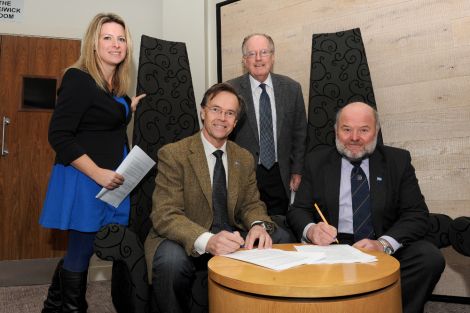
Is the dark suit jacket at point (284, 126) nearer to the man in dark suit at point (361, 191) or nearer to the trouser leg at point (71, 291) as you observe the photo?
the man in dark suit at point (361, 191)

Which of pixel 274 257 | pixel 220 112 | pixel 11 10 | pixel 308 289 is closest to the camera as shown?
pixel 308 289

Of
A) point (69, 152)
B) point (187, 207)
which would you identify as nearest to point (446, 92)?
point (187, 207)

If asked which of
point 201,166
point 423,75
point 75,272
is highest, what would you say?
point 423,75

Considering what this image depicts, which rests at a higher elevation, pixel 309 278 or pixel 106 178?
pixel 106 178

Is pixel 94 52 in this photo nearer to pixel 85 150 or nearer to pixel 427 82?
pixel 85 150

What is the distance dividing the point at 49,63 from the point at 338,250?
3.18m

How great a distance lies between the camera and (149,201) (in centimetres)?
203

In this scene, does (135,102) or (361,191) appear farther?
(135,102)

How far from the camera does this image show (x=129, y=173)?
1.78 metres

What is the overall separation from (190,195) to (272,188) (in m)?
0.71

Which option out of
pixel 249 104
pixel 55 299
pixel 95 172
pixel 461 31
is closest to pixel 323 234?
pixel 95 172

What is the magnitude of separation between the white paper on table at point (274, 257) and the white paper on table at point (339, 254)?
4 cm

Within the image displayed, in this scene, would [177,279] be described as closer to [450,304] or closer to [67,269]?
[67,269]

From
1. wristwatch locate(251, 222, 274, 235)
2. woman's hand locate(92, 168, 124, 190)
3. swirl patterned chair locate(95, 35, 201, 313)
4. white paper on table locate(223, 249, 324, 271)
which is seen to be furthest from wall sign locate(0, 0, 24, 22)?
white paper on table locate(223, 249, 324, 271)
